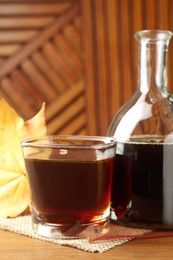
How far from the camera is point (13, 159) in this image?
1.92ft

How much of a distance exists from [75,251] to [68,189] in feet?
0.20

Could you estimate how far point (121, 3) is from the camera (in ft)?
7.45

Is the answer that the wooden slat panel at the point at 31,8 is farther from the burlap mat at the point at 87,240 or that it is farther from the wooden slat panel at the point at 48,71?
the burlap mat at the point at 87,240

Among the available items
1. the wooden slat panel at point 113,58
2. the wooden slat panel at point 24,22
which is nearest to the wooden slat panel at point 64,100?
the wooden slat panel at point 113,58

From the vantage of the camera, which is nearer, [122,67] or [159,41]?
[159,41]

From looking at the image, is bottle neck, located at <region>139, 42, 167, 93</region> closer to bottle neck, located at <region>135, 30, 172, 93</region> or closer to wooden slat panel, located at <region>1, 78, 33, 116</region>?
bottle neck, located at <region>135, 30, 172, 93</region>

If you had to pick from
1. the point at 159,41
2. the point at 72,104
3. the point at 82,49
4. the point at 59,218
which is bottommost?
the point at 72,104

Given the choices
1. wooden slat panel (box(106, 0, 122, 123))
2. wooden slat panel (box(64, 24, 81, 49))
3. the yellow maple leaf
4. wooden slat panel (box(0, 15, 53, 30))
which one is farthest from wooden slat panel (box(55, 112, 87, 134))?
the yellow maple leaf

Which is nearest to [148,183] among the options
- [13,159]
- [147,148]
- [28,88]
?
[147,148]

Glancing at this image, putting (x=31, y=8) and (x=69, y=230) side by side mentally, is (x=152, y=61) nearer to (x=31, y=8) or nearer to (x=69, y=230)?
(x=69, y=230)

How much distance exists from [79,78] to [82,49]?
123 millimetres

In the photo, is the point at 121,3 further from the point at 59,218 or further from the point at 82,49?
the point at 59,218

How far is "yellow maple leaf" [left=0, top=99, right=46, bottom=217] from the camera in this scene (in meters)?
0.58

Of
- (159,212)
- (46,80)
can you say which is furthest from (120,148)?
(46,80)
